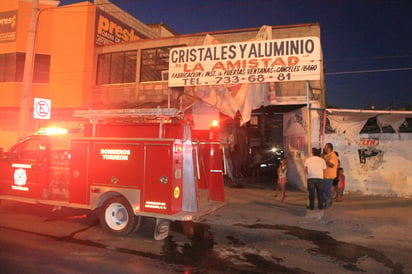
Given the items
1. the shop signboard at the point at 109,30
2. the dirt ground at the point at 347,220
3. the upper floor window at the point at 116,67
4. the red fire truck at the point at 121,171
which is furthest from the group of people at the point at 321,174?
the shop signboard at the point at 109,30

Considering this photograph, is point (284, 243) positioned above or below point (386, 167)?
below

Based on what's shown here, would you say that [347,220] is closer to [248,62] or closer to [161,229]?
[161,229]

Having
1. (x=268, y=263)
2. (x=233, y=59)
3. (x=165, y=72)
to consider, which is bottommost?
(x=268, y=263)

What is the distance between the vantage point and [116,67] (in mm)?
17734

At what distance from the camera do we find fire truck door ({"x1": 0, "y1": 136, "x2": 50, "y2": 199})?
25.6ft

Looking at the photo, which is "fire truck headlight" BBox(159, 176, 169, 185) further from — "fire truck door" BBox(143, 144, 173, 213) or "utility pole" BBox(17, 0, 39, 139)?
"utility pole" BBox(17, 0, 39, 139)

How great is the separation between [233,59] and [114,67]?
9.65 metres

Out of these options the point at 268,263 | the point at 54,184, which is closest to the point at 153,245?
the point at 268,263

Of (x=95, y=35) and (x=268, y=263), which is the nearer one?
(x=268, y=263)

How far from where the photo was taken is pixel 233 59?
32.8 feet

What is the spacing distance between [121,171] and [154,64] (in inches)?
426

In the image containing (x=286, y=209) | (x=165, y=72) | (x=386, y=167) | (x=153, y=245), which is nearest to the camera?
(x=153, y=245)

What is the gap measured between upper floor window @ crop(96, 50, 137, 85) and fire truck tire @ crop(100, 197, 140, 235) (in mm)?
11216

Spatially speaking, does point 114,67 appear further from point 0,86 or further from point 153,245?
point 153,245
